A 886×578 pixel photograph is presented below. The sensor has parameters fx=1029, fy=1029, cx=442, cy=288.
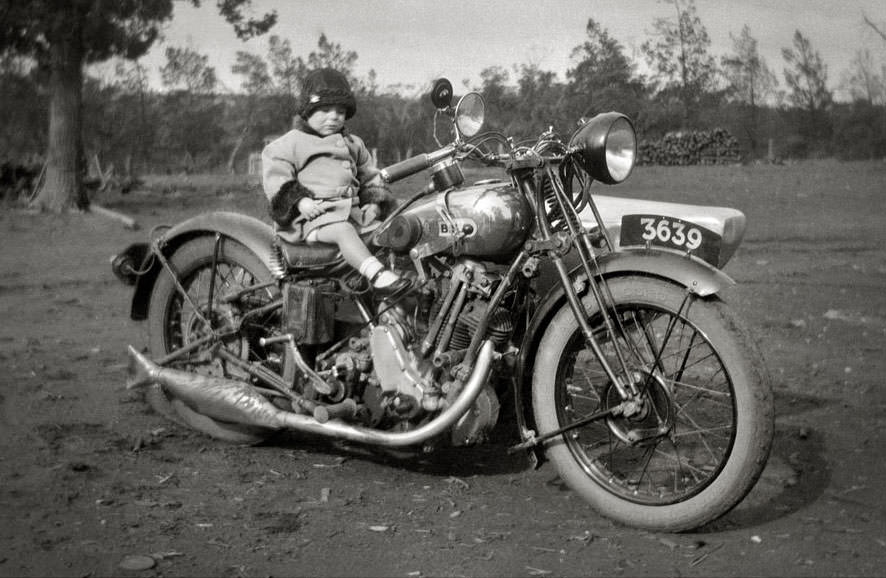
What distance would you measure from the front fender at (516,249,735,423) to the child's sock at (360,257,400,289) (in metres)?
0.54

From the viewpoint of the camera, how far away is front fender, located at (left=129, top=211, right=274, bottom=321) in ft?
14.7

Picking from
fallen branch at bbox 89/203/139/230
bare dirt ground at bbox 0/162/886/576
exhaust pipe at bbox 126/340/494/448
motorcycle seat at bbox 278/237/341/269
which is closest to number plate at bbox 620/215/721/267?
exhaust pipe at bbox 126/340/494/448

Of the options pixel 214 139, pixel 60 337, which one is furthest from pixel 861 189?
pixel 214 139

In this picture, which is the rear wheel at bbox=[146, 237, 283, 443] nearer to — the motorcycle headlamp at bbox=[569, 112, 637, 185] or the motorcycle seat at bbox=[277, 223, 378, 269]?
the motorcycle seat at bbox=[277, 223, 378, 269]

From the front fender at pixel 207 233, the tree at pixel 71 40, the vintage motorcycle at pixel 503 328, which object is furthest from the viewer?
the tree at pixel 71 40

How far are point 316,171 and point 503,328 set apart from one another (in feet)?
3.31

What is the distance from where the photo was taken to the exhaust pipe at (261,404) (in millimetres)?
3615

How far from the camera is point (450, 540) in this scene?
135 inches

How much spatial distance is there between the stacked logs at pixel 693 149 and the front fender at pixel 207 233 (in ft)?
16.4

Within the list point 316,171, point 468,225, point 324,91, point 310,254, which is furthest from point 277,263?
point 468,225

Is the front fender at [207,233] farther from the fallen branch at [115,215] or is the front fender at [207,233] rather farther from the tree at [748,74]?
the fallen branch at [115,215]

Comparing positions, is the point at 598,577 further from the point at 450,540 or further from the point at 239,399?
the point at 239,399

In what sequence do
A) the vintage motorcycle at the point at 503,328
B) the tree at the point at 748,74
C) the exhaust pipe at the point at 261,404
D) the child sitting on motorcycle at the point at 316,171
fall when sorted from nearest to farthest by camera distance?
the vintage motorcycle at the point at 503,328 < the exhaust pipe at the point at 261,404 < the child sitting on motorcycle at the point at 316,171 < the tree at the point at 748,74

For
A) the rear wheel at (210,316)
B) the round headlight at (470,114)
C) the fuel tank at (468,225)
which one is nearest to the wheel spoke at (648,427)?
the fuel tank at (468,225)
